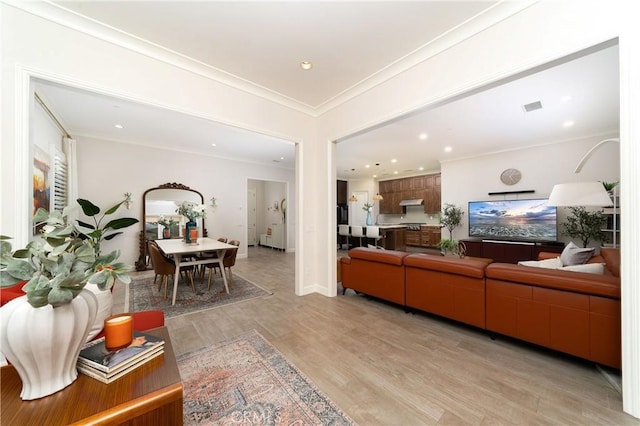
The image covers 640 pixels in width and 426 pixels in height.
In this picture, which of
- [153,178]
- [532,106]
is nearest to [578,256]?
[532,106]

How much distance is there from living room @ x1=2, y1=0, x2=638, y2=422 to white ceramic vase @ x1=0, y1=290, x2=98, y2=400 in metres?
1.52

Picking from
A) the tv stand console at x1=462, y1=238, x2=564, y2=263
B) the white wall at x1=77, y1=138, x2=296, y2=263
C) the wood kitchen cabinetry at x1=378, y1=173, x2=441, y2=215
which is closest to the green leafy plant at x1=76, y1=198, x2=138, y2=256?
the white wall at x1=77, y1=138, x2=296, y2=263

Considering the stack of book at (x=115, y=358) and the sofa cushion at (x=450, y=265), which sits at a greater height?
the sofa cushion at (x=450, y=265)

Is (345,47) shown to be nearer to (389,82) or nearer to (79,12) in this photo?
(389,82)

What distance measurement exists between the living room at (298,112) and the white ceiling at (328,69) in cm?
16

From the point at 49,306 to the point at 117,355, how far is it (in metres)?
0.41

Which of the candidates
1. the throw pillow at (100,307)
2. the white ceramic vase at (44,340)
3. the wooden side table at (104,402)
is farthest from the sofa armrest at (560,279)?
the throw pillow at (100,307)

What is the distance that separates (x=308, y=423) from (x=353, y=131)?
3.14 metres

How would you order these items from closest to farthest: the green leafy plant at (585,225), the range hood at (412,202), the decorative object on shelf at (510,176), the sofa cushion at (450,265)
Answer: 1. the sofa cushion at (450,265)
2. the green leafy plant at (585,225)
3. the decorative object on shelf at (510,176)
4. the range hood at (412,202)

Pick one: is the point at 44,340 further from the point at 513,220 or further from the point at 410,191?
the point at 410,191

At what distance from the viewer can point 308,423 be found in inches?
56.9

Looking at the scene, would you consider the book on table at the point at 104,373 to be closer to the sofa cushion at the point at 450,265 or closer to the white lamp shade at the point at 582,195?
the sofa cushion at the point at 450,265

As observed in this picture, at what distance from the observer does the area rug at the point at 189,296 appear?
328 cm

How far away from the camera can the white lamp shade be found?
98.7 inches
